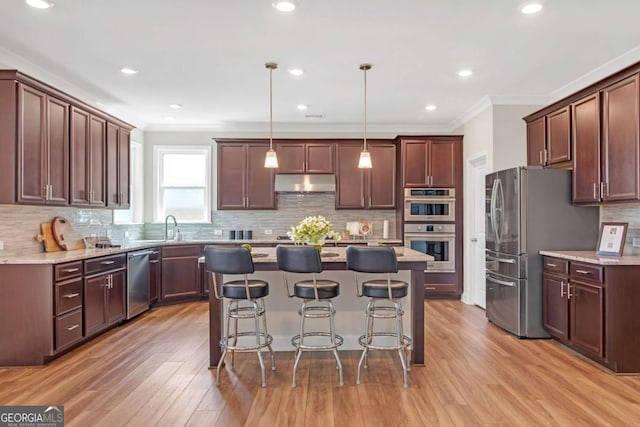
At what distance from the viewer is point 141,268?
5.27 metres

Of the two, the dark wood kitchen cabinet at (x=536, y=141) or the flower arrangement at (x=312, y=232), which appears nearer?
the flower arrangement at (x=312, y=232)

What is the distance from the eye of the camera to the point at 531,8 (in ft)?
9.85

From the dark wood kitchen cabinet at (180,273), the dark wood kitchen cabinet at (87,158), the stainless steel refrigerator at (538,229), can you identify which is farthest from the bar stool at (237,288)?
the stainless steel refrigerator at (538,229)

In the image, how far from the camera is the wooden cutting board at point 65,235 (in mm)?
4398

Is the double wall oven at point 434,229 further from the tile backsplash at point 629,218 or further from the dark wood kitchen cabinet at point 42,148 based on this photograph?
the dark wood kitchen cabinet at point 42,148

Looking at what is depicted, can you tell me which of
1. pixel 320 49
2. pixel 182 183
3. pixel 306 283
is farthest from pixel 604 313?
pixel 182 183

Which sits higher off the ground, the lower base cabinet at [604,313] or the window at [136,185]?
the window at [136,185]

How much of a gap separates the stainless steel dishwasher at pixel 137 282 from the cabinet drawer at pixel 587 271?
476 cm

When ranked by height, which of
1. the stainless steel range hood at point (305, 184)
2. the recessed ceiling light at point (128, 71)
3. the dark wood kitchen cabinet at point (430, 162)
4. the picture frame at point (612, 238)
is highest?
the recessed ceiling light at point (128, 71)

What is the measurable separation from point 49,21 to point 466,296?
5927 millimetres

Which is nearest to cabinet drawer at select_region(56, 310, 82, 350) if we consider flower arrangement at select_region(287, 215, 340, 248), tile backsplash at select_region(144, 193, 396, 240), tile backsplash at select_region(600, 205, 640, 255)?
flower arrangement at select_region(287, 215, 340, 248)

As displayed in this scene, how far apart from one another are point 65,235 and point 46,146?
1.15 metres

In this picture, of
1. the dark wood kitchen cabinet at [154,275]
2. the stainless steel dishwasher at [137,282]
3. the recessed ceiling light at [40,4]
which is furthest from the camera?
the dark wood kitchen cabinet at [154,275]

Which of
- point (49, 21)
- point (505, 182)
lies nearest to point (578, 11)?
point (505, 182)
